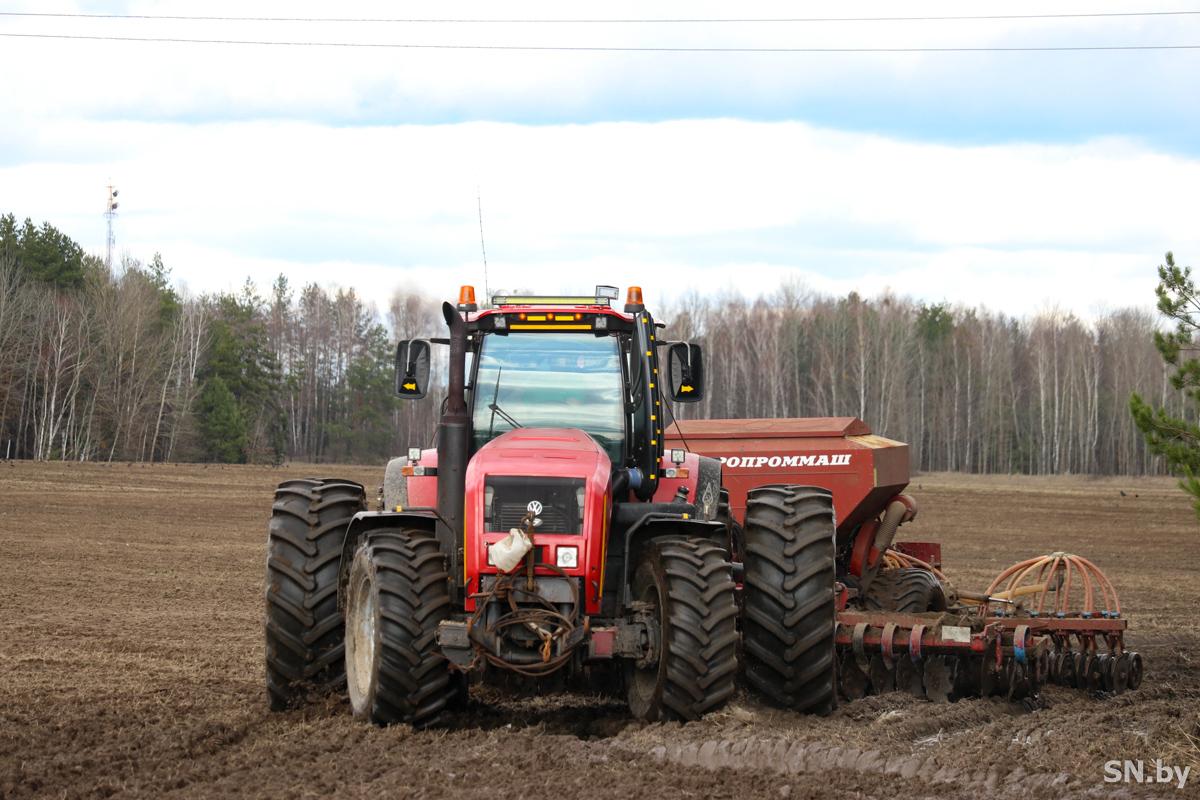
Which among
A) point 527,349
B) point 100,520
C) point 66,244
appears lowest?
point 100,520

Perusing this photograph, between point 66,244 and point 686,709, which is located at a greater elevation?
point 66,244

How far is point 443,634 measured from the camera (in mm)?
7918

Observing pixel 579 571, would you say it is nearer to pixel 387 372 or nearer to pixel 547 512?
pixel 547 512

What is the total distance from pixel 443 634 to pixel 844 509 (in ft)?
20.1

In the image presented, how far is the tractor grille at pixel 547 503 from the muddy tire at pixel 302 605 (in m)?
1.58

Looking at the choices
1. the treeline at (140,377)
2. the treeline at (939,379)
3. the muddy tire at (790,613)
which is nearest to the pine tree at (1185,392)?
the muddy tire at (790,613)

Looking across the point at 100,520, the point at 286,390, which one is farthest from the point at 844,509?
the point at 286,390

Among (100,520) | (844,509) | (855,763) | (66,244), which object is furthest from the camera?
(66,244)

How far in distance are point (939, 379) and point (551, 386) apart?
8365cm

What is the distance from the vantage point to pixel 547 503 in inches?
318

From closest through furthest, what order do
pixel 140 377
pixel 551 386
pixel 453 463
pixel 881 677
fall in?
pixel 453 463 < pixel 551 386 < pixel 881 677 < pixel 140 377

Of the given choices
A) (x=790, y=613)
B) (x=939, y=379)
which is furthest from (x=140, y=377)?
(x=790, y=613)

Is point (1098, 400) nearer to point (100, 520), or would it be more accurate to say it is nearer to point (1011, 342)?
point (1011, 342)

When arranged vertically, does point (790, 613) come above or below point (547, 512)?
below
